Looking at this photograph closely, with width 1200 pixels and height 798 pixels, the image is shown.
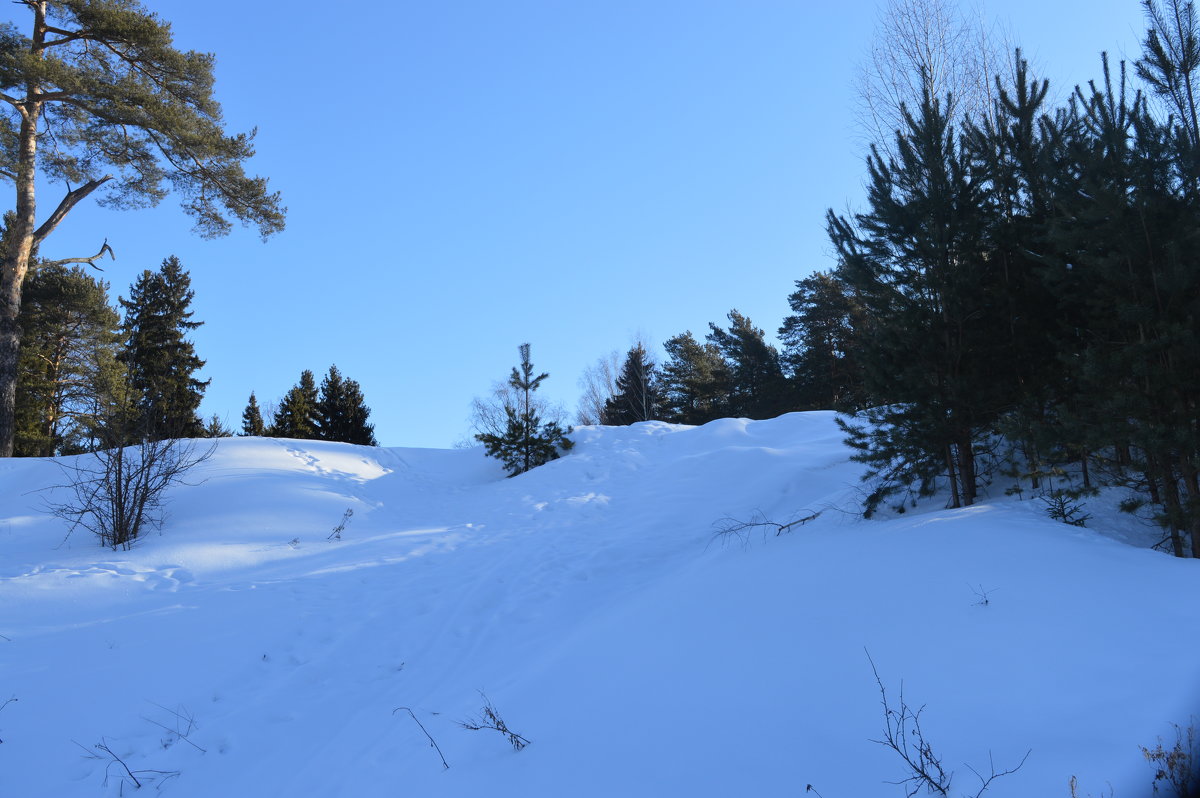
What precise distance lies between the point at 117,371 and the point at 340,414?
10816 mm

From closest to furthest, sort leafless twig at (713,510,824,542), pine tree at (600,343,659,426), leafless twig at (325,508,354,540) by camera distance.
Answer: leafless twig at (713,510,824,542)
leafless twig at (325,508,354,540)
pine tree at (600,343,659,426)

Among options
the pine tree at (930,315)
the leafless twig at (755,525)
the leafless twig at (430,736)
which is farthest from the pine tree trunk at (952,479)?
the leafless twig at (430,736)

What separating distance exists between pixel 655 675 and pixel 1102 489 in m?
5.30

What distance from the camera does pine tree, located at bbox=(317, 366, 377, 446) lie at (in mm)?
28719


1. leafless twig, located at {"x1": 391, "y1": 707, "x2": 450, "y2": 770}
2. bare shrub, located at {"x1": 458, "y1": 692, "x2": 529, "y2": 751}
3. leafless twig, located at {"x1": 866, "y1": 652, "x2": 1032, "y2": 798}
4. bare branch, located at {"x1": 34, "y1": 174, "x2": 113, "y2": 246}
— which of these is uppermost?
bare branch, located at {"x1": 34, "y1": 174, "x2": 113, "y2": 246}

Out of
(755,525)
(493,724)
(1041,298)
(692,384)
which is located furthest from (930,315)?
(692,384)

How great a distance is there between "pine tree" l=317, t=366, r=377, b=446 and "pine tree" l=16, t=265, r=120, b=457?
27.8 ft

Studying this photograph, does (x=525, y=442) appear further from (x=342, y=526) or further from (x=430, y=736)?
(x=430, y=736)

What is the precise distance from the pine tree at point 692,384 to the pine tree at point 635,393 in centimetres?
82

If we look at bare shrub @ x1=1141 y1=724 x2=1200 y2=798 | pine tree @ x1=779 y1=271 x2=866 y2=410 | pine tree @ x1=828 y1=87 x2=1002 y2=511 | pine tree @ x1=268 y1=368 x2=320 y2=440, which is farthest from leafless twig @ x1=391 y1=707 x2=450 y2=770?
pine tree @ x1=268 y1=368 x2=320 y2=440

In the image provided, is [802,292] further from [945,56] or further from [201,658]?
[201,658]

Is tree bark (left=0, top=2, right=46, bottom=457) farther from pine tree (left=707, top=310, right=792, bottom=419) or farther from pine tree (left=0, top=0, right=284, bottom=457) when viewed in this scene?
pine tree (left=707, top=310, right=792, bottom=419)

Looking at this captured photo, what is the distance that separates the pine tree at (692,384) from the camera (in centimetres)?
3189

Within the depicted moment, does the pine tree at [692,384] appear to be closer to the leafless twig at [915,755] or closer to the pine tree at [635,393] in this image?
the pine tree at [635,393]
